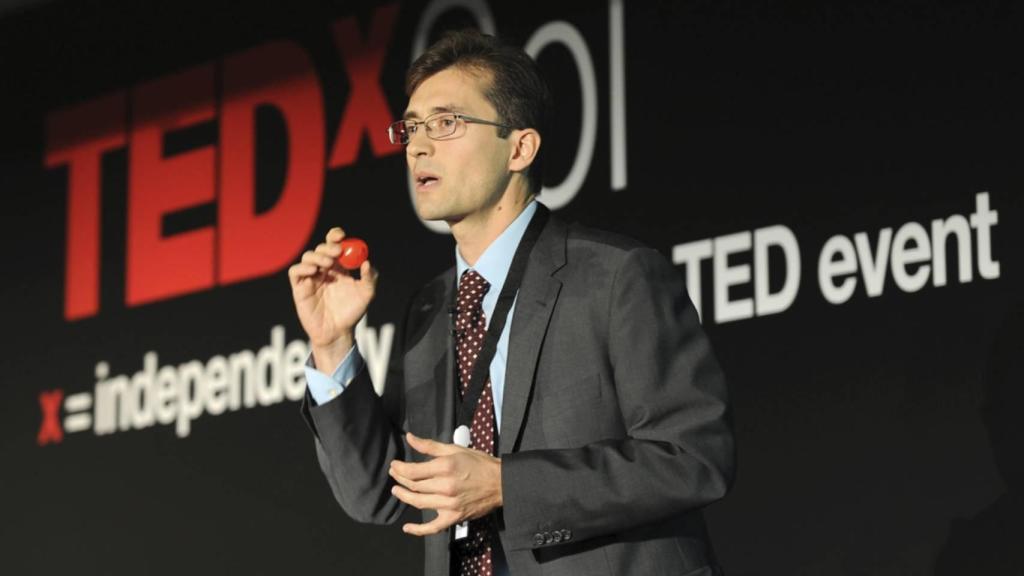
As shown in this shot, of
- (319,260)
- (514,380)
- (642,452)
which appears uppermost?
(319,260)

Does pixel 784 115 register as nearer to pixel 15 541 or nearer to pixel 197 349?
pixel 197 349

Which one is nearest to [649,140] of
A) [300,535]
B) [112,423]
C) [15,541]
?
[300,535]

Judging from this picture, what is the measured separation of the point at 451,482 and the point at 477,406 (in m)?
0.34

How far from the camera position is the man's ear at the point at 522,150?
302 cm

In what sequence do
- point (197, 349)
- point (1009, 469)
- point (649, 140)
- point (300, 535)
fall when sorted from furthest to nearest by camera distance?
point (197, 349), point (300, 535), point (649, 140), point (1009, 469)

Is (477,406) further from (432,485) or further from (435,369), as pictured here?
(432,485)

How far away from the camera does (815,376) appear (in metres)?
3.84

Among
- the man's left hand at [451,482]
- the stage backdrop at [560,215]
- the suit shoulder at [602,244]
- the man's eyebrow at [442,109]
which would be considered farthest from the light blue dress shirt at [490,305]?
the stage backdrop at [560,215]

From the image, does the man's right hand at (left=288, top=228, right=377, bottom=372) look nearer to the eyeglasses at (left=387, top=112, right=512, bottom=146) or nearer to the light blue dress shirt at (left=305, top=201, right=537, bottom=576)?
the light blue dress shirt at (left=305, top=201, right=537, bottom=576)

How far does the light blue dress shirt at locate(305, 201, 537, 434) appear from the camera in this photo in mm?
2854

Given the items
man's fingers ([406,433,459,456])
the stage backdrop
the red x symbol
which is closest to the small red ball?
man's fingers ([406,433,459,456])

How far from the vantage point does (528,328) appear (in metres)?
2.78

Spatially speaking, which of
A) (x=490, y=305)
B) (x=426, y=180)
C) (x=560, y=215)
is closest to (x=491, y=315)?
(x=490, y=305)

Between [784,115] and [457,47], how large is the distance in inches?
46.3
